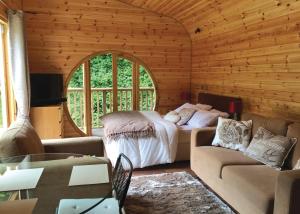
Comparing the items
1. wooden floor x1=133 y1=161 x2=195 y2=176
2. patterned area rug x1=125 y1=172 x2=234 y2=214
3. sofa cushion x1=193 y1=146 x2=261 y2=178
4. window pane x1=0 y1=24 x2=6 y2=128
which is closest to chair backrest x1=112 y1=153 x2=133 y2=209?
patterned area rug x1=125 y1=172 x2=234 y2=214

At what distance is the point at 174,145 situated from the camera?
4.11 metres

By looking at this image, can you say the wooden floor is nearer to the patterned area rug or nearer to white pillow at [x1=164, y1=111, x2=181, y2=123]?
the patterned area rug

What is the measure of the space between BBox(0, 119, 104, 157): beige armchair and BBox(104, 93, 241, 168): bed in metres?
0.66

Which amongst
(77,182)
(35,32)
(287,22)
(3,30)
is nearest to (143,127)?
(77,182)

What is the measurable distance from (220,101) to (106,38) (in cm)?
272

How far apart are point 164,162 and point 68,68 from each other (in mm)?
2948

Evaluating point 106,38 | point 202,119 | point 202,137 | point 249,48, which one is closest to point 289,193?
point 202,137

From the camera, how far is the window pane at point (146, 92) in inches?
258

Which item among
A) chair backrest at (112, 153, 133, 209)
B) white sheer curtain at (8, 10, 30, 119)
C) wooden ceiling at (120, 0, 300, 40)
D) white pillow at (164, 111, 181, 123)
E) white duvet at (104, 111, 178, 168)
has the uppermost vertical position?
wooden ceiling at (120, 0, 300, 40)

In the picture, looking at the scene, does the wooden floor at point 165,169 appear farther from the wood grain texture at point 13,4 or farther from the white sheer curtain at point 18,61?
the wood grain texture at point 13,4

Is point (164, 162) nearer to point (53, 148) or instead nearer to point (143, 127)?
point (143, 127)

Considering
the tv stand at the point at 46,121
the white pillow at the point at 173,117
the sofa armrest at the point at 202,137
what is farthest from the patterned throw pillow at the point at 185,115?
the tv stand at the point at 46,121

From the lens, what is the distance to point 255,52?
4.01 metres

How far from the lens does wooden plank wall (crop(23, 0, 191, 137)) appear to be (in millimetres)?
5422
